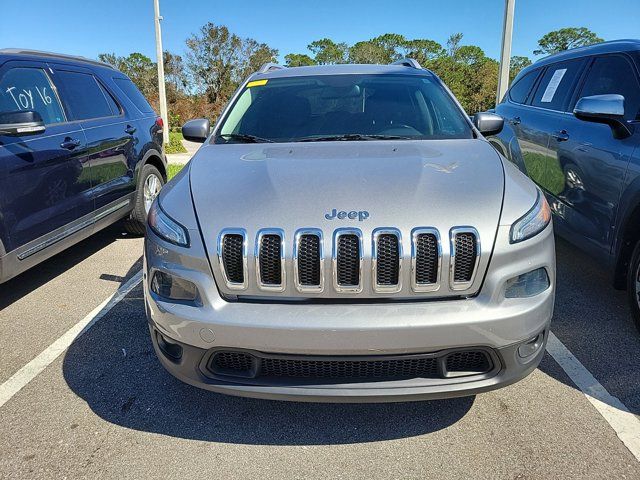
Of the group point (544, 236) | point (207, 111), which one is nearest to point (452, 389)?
point (544, 236)

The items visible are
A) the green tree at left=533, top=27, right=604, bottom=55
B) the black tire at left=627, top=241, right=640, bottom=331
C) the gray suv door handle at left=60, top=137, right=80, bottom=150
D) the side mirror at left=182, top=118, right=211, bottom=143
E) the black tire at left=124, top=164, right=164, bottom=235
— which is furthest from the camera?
the green tree at left=533, top=27, right=604, bottom=55

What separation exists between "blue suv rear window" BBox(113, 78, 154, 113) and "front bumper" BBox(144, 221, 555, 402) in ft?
13.5

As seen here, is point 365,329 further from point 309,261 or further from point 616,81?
point 616,81

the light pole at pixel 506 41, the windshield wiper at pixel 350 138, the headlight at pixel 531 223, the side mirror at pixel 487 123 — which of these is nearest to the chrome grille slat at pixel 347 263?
the headlight at pixel 531 223

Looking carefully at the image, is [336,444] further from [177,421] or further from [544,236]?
[544,236]

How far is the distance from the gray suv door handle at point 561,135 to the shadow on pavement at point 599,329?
114cm

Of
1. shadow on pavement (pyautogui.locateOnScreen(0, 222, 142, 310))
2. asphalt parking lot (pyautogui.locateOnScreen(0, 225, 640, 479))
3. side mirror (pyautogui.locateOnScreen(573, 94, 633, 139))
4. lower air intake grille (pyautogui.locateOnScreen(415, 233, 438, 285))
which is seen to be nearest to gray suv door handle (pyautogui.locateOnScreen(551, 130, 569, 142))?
side mirror (pyautogui.locateOnScreen(573, 94, 633, 139))

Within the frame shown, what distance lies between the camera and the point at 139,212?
554 cm

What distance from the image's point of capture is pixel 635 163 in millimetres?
3242

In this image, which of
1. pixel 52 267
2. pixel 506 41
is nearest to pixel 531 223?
pixel 52 267

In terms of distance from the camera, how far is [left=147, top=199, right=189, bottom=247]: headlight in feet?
7.34

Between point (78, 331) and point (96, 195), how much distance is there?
5.06 ft

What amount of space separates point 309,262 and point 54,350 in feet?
6.79

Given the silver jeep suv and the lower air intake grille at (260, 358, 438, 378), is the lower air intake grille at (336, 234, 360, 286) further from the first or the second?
the lower air intake grille at (260, 358, 438, 378)
